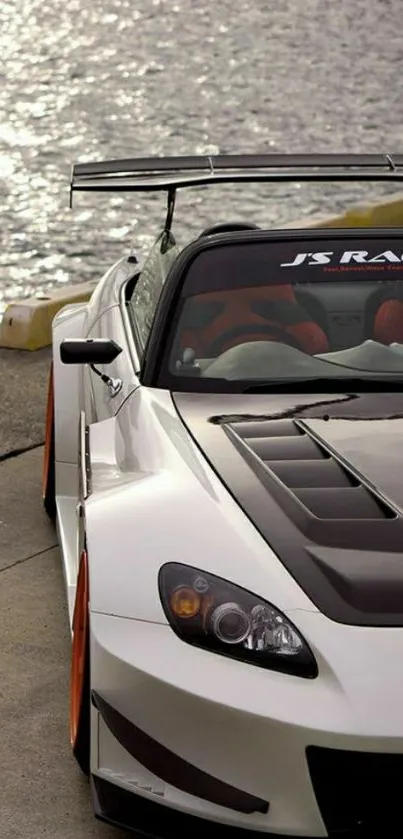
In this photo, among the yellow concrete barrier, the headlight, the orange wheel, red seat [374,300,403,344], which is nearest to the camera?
the headlight

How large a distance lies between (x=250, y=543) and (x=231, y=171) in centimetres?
201

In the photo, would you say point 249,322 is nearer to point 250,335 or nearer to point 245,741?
point 250,335

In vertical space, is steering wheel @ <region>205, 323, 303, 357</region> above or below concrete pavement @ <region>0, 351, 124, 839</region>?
above

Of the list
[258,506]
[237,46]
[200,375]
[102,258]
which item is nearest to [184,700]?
[258,506]

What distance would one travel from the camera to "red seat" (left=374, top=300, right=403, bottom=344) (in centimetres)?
462

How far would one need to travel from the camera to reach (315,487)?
11.3 ft

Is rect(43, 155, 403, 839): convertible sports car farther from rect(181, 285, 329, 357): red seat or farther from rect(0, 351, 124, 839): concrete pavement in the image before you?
rect(0, 351, 124, 839): concrete pavement

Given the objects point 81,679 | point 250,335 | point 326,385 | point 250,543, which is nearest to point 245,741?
point 250,543

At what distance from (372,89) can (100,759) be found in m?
34.5

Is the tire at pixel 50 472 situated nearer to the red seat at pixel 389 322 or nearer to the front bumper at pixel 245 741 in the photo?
the red seat at pixel 389 322

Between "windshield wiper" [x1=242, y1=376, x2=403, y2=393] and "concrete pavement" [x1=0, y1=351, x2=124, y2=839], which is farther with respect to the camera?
"windshield wiper" [x1=242, y1=376, x2=403, y2=393]

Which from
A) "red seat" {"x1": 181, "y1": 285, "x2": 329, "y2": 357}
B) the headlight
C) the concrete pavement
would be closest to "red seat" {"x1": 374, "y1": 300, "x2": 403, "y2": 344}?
"red seat" {"x1": 181, "y1": 285, "x2": 329, "y2": 357}

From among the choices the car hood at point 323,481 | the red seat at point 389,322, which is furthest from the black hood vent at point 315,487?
the red seat at point 389,322

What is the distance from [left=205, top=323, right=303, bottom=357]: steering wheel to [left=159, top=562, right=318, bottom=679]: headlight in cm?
147
